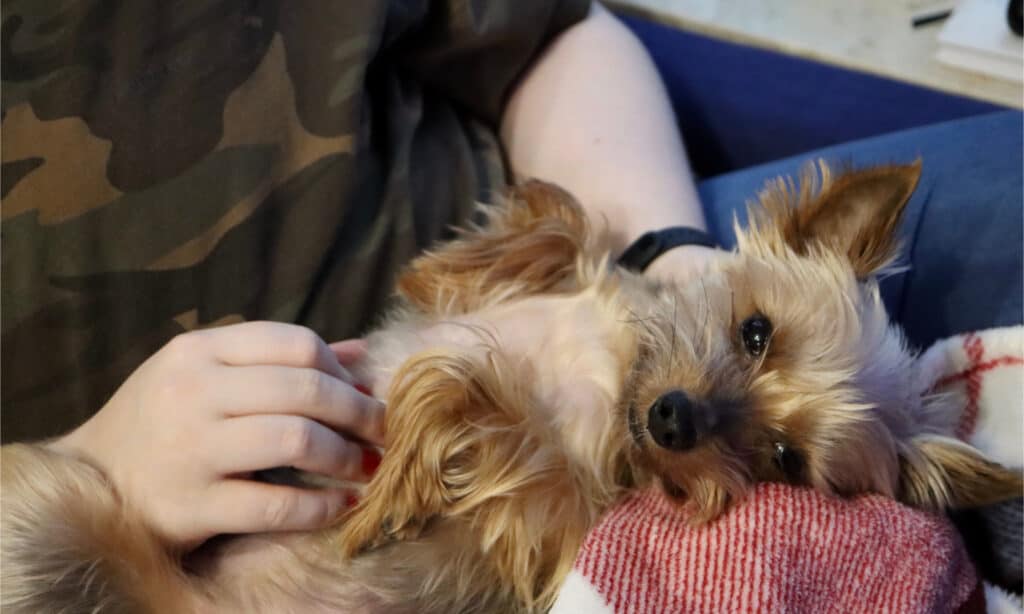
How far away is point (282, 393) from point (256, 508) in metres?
0.12

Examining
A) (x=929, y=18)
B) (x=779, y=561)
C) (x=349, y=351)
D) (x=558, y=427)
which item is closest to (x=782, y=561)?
(x=779, y=561)

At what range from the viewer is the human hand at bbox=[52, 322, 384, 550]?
858 mm

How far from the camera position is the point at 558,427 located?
1020 millimetres

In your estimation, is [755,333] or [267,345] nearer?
[267,345]

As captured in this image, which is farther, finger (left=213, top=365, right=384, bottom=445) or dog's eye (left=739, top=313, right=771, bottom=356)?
dog's eye (left=739, top=313, right=771, bottom=356)

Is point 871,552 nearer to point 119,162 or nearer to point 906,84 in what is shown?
point 119,162

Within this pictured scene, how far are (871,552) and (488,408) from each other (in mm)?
421

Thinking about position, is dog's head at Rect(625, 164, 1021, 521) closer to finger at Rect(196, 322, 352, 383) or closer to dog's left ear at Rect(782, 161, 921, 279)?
dog's left ear at Rect(782, 161, 921, 279)

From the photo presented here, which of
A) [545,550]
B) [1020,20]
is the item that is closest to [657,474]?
[545,550]

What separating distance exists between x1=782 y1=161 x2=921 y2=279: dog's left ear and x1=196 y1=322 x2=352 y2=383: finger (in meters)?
0.62

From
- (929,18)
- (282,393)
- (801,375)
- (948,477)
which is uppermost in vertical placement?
(929,18)

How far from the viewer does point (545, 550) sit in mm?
951

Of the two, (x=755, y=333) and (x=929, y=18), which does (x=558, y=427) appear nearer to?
(x=755, y=333)

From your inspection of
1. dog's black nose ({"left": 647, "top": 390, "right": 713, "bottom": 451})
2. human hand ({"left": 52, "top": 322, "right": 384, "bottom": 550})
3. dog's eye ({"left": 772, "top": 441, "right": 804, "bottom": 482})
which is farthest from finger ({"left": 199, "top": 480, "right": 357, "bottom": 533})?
dog's eye ({"left": 772, "top": 441, "right": 804, "bottom": 482})
